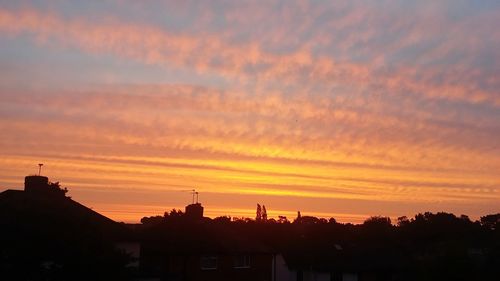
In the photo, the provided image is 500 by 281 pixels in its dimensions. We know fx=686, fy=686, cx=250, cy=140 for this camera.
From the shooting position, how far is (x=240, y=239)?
5259cm

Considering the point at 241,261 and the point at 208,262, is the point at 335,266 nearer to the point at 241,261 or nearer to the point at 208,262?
the point at 241,261

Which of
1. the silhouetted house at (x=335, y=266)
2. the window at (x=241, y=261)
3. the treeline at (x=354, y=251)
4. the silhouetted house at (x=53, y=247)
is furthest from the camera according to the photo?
the silhouetted house at (x=335, y=266)

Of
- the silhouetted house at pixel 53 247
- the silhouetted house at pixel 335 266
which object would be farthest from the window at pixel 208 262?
the silhouetted house at pixel 53 247

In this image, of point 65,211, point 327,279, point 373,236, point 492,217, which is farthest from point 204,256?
point 492,217

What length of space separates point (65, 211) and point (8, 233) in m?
2.59

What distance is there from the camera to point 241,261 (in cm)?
4909

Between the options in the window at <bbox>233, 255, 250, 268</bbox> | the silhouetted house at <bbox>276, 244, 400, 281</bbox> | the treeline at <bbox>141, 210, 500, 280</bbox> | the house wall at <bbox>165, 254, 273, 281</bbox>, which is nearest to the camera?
the treeline at <bbox>141, 210, 500, 280</bbox>

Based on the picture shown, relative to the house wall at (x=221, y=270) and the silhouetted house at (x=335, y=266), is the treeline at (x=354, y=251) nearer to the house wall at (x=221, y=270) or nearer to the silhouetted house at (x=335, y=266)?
the silhouetted house at (x=335, y=266)

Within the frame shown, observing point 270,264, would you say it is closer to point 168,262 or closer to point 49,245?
point 168,262

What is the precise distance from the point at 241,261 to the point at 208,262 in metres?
3.27

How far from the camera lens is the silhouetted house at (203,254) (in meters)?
44.5

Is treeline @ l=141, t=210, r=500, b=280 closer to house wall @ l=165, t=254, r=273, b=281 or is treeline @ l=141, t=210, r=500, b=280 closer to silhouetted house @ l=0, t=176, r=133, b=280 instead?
house wall @ l=165, t=254, r=273, b=281

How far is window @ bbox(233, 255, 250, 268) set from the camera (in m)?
48.5

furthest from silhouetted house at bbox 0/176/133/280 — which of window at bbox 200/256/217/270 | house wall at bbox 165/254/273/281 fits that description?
window at bbox 200/256/217/270
